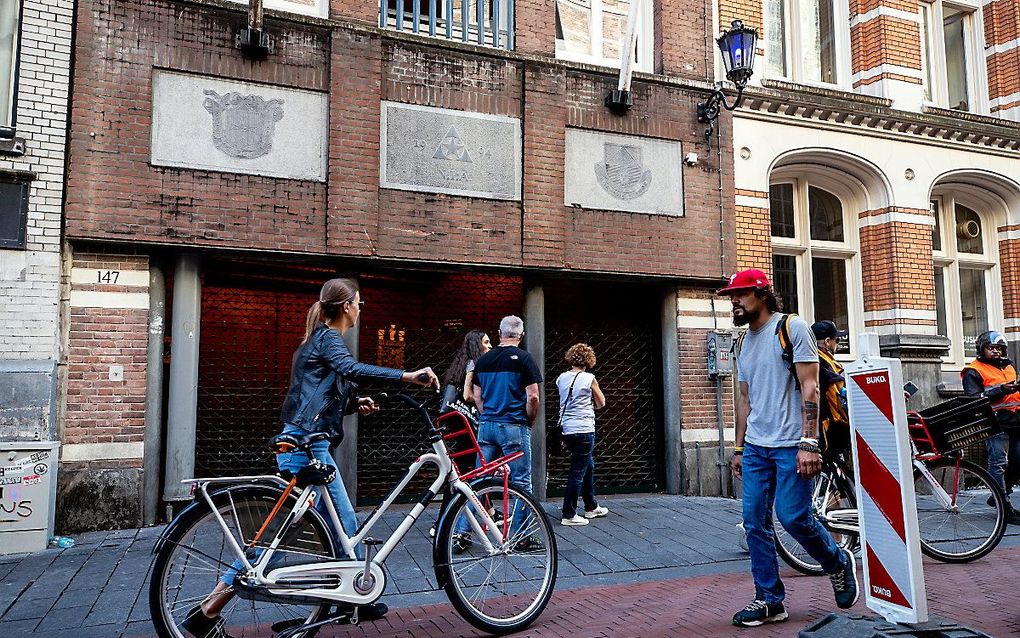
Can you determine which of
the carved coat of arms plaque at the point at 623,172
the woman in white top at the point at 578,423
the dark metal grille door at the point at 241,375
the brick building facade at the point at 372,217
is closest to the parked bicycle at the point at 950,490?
the woman in white top at the point at 578,423

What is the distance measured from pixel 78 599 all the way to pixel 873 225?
37.0 feet

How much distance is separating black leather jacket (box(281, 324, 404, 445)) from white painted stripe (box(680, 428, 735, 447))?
627cm

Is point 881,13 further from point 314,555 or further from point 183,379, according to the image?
point 314,555

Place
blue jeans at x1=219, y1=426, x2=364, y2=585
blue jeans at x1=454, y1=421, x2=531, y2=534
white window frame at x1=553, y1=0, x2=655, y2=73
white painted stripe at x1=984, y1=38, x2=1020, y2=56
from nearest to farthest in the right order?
1. blue jeans at x1=219, y1=426, x2=364, y2=585
2. blue jeans at x1=454, y1=421, x2=531, y2=534
3. white window frame at x1=553, y1=0, x2=655, y2=73
4. white painted stripe at x1=984, y1=38, x2=1020, y2=56

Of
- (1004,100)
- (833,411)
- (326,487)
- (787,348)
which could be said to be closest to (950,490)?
(833,411)

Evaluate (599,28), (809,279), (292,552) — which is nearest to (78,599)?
(292,552)

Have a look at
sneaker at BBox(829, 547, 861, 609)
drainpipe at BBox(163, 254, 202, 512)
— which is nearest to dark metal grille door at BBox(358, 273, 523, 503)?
drainpipe at BBox(163, 254, 202, 512)

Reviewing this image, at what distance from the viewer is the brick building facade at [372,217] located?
7664mm

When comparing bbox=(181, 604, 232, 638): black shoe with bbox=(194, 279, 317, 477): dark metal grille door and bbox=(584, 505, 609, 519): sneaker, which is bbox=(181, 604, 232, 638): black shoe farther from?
bbox=(584, 505, 609, 519): sneaker

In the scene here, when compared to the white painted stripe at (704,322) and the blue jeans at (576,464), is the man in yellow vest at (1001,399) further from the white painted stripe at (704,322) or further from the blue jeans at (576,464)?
the blue jeans at (576,464)

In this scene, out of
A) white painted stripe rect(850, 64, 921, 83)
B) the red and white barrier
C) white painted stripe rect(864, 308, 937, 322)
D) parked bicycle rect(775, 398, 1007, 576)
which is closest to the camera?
the red and white barrier

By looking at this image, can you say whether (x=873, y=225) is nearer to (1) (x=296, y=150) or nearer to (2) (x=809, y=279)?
(2) (x=809, y=279)

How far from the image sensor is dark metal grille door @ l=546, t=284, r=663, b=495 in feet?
32.4

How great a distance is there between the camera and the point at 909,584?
140 inches
